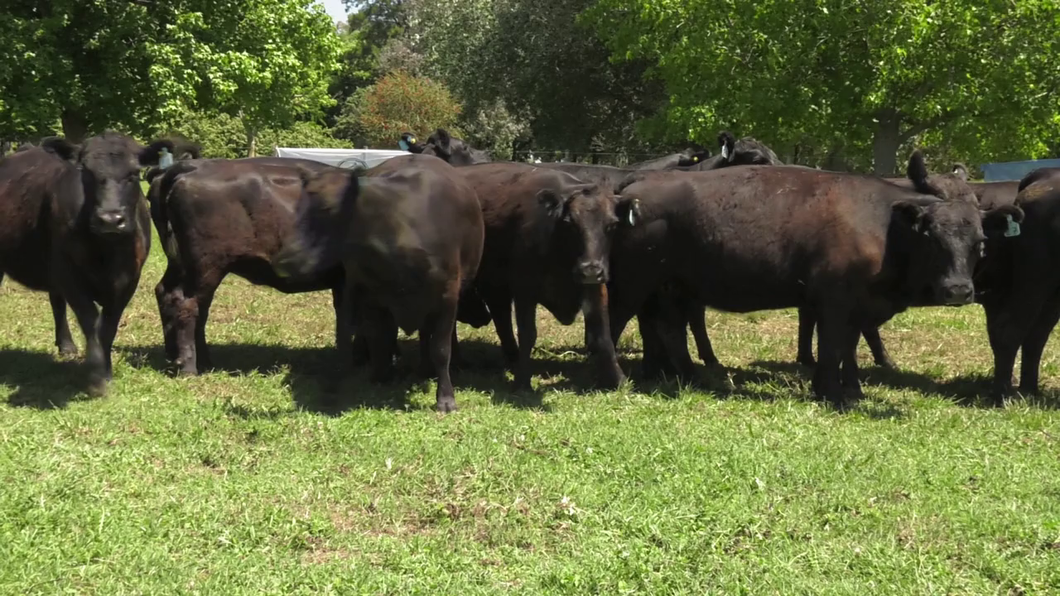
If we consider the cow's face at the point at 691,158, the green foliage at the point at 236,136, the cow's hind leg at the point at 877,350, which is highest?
the cow's face at the point at 691,158

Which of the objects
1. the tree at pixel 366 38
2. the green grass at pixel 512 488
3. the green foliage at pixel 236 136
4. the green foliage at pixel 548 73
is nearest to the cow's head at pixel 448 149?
the green grass at pixel 512 488

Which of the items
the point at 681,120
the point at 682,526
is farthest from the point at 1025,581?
the point at 681,120

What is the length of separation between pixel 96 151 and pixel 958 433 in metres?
7.05

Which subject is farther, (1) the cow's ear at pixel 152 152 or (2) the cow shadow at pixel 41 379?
(1) the cow's ear at pixel 152 152

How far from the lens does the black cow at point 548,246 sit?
8.28 m

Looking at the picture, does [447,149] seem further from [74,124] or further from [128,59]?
[74,124]

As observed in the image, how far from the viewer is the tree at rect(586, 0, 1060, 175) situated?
19984mm

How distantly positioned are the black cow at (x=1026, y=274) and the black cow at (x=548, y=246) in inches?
133

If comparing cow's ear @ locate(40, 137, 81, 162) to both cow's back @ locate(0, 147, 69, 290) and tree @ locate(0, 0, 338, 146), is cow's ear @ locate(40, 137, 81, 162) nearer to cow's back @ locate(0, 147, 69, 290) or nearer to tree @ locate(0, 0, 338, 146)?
cow's back @ locate(0, 147, 69, 290)

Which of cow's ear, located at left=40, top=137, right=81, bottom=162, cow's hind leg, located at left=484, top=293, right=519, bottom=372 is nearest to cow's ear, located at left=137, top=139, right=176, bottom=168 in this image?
cow's ear, located at left=40, top=137, right=81, bottom=162

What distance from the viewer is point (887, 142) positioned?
2278 cm

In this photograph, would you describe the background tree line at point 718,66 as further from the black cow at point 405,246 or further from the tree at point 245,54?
the black cow at point 405,246

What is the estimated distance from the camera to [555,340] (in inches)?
440

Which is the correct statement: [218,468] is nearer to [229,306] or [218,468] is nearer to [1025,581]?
[1025,581]
